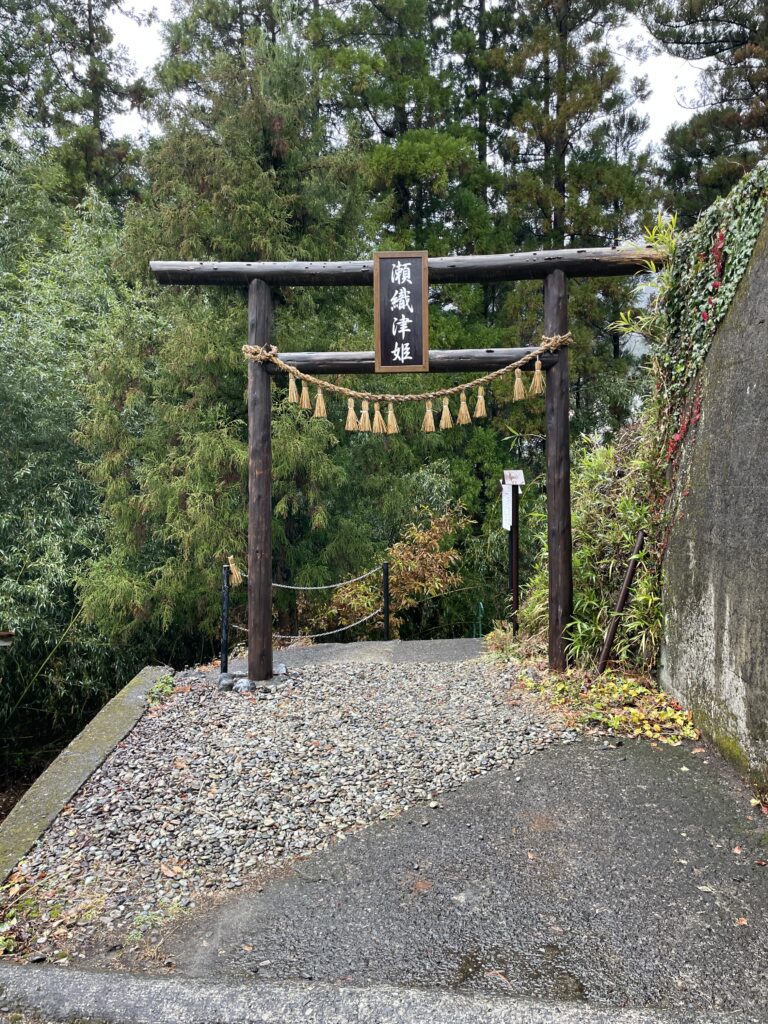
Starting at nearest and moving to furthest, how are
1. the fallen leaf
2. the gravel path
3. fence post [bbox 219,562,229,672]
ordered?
the fallen leaf, the gravel path, fence post [bbox 219,562,229,672]

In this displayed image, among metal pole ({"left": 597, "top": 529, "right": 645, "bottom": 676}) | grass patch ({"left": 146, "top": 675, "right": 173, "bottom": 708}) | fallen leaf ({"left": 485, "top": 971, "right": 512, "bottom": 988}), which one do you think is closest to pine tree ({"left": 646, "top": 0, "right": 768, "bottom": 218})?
metal pole ({"left": 597, "top": 529, "right": 645, "bottom": 676})

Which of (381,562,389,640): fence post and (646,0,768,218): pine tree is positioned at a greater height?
(646,0,768,218): pine tree

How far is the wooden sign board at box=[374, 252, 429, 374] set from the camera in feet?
16.6

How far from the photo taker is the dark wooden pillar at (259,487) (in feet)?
17.5

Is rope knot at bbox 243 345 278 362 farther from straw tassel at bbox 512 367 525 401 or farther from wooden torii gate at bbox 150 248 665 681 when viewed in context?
straw tassel at bbox 512 367 525 401

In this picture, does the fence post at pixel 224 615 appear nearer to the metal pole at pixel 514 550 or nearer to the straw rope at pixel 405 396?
the straw rope at pixel 405 396

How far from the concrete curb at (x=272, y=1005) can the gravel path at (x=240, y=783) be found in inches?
10.0

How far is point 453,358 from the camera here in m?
5.20

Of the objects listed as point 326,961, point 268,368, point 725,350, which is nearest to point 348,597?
point 268,368

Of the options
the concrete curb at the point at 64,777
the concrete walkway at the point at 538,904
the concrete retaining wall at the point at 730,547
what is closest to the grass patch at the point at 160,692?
the concrete curb at the point at 64,777

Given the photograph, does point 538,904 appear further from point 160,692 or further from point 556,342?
point 556,342

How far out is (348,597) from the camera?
8953 mm

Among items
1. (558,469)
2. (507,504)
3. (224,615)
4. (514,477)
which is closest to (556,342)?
(558,469)

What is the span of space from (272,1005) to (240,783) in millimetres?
1642
